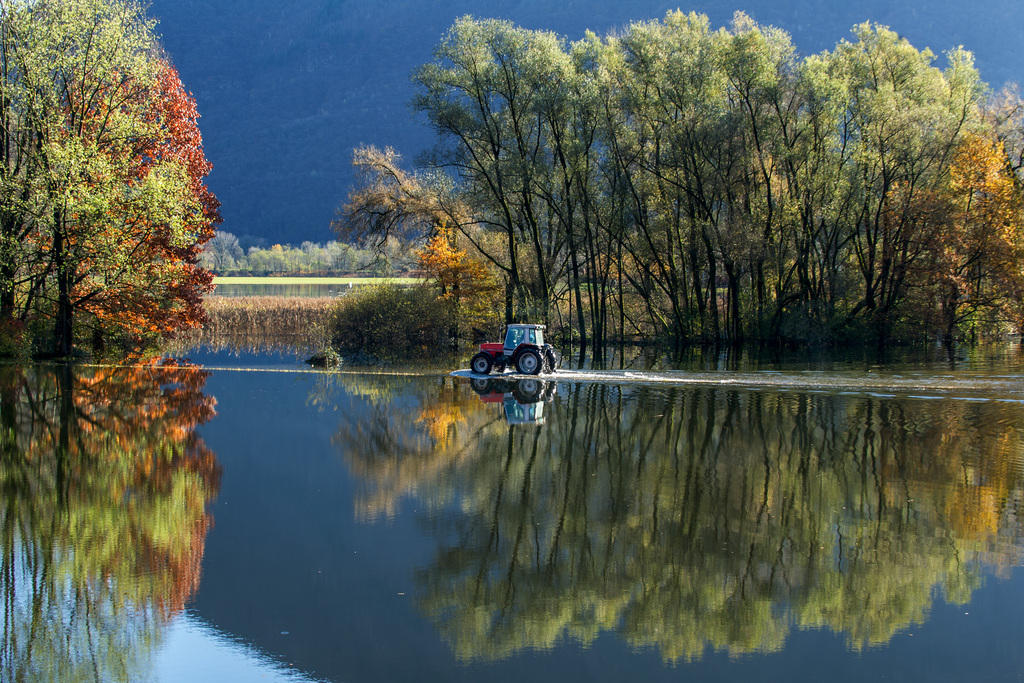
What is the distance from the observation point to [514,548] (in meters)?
10.0

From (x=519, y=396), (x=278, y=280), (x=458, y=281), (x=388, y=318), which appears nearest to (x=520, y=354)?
(x=519, y=396)

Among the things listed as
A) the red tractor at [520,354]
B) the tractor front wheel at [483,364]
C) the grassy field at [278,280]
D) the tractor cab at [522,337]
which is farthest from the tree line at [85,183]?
the grassy field at [278,280]

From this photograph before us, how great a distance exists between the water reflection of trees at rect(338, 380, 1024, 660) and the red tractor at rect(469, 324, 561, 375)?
804 cm

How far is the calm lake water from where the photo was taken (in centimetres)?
759

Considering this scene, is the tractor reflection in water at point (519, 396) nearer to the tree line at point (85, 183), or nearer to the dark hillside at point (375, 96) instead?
the tree line at point (85, 183)

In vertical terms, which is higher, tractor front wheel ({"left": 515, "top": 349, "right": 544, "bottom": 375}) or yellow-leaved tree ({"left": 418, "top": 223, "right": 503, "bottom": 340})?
yellow-leaved tree ({"left": 418, "top": 223, "right": 503, "bottom": 340})

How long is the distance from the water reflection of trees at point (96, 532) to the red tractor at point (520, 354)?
33.4ft

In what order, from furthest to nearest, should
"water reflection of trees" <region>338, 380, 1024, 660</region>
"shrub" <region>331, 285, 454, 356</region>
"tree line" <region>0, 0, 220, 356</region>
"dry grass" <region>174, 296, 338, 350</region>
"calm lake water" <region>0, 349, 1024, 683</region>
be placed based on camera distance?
"dry grass" <region>174, 296, 338, 350</region> < "shrub" <region>331, 285, 454, 356</region> < "tree line" <region>0, 0, 220, 356</region> < "water reflection of trees" <region>338, 380, 1024, 660</region> < "calm lake water" <region>0, 349, 1024, 683</region>

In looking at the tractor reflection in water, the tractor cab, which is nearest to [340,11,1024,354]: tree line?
the tractor cab

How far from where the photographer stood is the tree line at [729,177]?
132ft

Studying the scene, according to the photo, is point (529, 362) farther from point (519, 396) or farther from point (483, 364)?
point (519, 396)

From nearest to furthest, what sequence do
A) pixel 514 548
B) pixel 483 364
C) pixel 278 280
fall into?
pixel 514 548 → pixel 483 364 → pixel 278 280

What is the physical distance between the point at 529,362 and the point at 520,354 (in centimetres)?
35

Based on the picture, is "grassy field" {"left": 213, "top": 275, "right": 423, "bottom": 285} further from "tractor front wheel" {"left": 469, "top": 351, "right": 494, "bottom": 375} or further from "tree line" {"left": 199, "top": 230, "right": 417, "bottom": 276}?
"tractor front wheel" {"left": 469, "top": 351, "right": 494, "bottom": 375}
